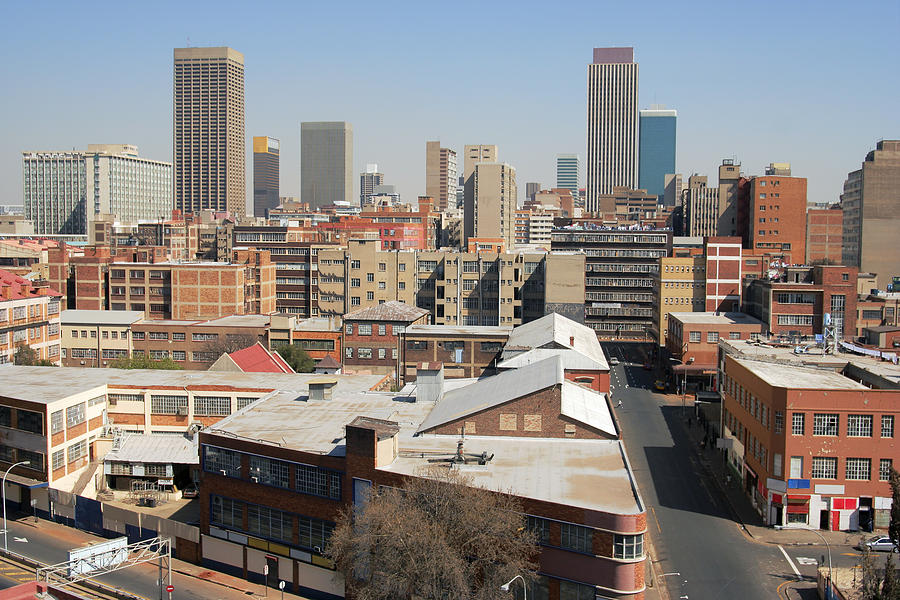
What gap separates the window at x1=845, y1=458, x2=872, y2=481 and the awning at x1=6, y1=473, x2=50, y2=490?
172 ft

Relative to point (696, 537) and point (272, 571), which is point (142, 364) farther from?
point (696, 537)

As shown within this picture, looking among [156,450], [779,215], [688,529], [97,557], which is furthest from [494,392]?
[779,215]

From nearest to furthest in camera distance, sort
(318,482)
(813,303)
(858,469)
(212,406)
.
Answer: (318,482), (858,469), (212,406), (813,303)

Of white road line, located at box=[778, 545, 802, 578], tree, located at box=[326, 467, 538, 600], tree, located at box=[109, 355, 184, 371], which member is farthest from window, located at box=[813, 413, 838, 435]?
tree, located at box=[109, 355, 184, 371]

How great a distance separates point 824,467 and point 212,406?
43005mm

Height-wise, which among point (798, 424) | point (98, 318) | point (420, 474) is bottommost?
point (798, 424)

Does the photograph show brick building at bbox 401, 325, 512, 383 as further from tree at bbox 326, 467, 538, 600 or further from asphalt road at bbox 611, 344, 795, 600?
tree at bbox 326, 467, 538, 600

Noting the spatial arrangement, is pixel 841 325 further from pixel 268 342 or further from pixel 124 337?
pixel 124 337

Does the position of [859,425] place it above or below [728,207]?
below

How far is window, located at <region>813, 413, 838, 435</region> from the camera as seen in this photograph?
53812 millimetres

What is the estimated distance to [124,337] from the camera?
342 feet

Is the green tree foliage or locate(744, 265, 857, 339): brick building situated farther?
locate(744, 265, 857, 339): brick building

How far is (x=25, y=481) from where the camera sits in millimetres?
58562

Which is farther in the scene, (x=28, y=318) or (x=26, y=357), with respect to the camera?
(x=28, y=318)
